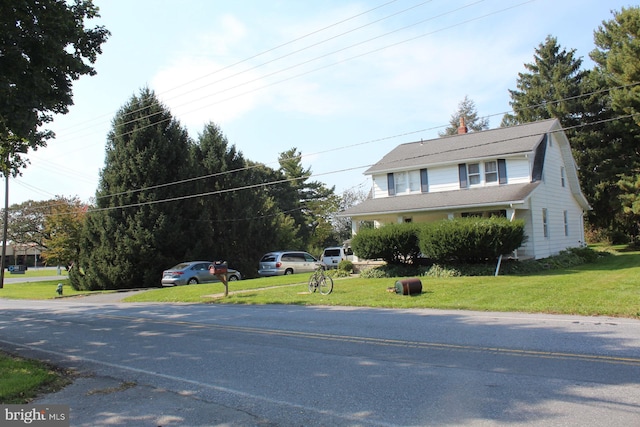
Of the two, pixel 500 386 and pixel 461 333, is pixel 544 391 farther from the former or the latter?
pixel 461 333

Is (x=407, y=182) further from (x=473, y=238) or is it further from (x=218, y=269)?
(x=218, y=269)

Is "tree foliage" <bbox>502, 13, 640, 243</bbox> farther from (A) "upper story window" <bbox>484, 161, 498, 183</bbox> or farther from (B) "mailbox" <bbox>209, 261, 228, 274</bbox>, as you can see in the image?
(B) "mailbox" <bbox>209, 261, 228, 274</bbox>

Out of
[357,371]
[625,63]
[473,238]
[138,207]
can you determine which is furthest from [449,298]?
[625,63]

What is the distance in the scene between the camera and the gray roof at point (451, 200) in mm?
22047

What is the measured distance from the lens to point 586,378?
557 centimetres

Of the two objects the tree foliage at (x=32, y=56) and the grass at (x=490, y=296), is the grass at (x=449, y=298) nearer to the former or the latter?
the grass at (x=490, y=296)

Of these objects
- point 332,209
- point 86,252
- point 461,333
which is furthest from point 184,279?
point 332,209

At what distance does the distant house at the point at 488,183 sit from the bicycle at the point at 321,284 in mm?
8853

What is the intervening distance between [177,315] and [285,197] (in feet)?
166

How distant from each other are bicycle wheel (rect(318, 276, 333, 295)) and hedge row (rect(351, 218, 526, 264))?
5.35 metres

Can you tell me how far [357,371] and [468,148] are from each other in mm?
22145

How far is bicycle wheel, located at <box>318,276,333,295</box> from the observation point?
54.6ft

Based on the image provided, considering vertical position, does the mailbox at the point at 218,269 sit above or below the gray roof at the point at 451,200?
below

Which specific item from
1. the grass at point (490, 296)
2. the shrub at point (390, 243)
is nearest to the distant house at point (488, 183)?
the shrub at point (390, 243)
